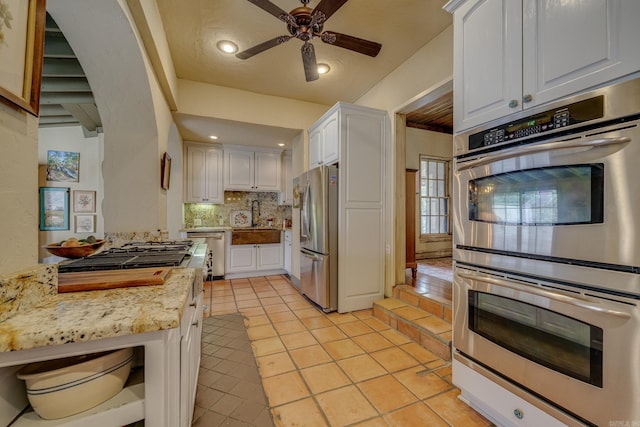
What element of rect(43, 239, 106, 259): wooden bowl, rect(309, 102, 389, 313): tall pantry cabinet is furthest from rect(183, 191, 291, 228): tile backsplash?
rect(43, 239, 106, 259): wooden bowl

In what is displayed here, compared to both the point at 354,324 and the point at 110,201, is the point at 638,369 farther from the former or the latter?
the point at 110,201

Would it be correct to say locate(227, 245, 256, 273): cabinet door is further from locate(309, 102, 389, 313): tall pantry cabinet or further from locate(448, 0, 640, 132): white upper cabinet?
locate(448, 0, 640, 132): white upper cabinet

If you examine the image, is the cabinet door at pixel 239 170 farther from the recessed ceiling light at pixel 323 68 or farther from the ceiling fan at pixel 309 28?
the ceiling fan at pixel 309 28

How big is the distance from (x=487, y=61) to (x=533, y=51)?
0.23 m

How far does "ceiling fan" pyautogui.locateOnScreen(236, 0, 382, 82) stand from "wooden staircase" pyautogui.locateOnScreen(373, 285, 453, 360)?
7.77 feet

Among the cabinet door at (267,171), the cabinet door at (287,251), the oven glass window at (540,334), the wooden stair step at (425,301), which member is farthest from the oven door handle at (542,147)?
the cabinet door at (267,171)

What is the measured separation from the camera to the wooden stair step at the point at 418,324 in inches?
81.4

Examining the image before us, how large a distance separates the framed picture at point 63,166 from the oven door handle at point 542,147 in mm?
6091

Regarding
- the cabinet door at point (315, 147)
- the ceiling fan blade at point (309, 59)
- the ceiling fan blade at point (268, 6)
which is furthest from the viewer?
the cabinet door at point (315, 147)

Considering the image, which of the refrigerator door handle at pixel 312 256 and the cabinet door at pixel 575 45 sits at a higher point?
the cabinet door at pixel 575 45

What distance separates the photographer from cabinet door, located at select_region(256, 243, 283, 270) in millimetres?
4668

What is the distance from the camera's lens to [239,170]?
4855mm

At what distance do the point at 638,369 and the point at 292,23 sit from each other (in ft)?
8.25

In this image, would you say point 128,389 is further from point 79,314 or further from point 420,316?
point 420,316
